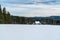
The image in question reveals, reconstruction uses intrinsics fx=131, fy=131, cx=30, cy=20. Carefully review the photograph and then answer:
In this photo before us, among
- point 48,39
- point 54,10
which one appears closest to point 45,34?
point 48,39

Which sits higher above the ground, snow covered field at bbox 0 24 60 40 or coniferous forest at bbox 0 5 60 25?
coniferous forest at bbox 0 5 60 25

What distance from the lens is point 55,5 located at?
2572 millimetres

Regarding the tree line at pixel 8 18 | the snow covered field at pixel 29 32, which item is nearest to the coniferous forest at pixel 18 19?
the tree line at pixel 8 18

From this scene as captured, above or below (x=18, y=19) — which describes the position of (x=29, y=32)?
below

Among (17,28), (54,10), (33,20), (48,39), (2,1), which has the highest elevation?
(2,1)

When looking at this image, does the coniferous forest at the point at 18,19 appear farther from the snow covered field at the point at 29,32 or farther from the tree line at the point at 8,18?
the snow covered field at the point at 29,32

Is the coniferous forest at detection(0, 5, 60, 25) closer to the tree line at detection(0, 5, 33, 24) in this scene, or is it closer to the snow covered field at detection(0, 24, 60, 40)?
the tree line at detection(0, 5, 33, 24)

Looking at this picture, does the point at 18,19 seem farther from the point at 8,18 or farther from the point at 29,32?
the point at 29,32

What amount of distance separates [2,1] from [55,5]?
106cm

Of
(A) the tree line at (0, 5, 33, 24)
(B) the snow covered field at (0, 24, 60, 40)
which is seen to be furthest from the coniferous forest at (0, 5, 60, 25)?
(B) the snow covered field at (0, 24, 60, 40)

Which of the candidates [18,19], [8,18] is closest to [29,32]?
[18,19]

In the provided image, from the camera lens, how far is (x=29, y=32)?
2.73m

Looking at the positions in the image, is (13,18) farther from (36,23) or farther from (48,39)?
(48,39)

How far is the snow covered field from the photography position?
269 cm
